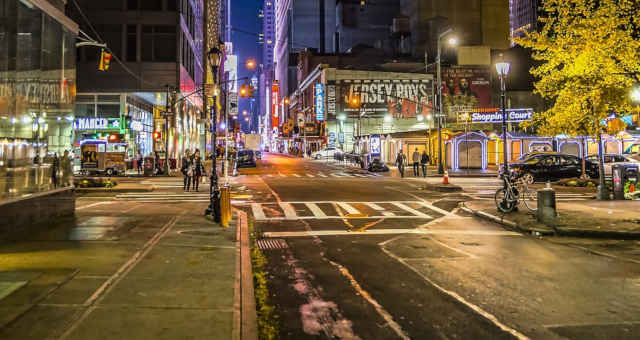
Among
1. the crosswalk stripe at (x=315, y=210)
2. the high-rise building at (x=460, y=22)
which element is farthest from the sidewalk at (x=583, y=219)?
the high-rise building at (x=460, y=22)

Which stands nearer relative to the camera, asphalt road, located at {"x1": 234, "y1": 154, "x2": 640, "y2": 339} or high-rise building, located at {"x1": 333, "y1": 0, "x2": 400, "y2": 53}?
asphalt road, located at {"x1": 234, "y1": 154, "x2": 640, "y2": 339}

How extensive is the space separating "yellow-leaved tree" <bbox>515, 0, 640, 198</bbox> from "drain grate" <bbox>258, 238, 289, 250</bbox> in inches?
518

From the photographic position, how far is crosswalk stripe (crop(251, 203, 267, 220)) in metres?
13.1

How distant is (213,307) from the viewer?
16.8 feet

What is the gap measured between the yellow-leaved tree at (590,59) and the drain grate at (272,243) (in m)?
13.2

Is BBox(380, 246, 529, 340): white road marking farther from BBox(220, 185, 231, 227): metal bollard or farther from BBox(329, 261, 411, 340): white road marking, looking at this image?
BBox(220, 185, 231, 227): metal bollard

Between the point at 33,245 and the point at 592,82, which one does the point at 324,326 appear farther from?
the point at 592,82

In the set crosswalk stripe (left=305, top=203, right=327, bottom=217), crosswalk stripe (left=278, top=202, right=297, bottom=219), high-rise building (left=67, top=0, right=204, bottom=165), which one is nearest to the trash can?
crosswalk stripe (left=305, top=203, right=327, bottom=217)

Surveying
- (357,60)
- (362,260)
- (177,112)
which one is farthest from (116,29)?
(357,60)

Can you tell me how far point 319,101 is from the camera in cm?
8331

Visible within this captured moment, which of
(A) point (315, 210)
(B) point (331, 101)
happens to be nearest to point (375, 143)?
(B) point (331, 101)

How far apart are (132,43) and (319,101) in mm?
46658

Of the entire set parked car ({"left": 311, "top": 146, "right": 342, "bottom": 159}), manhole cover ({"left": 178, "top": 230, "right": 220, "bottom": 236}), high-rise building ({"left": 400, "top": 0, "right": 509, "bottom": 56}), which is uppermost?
high-rise building ({"left": 400, "top": 0, "right": 509, "bottom": 56})

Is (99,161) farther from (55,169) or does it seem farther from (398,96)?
(398,96)
